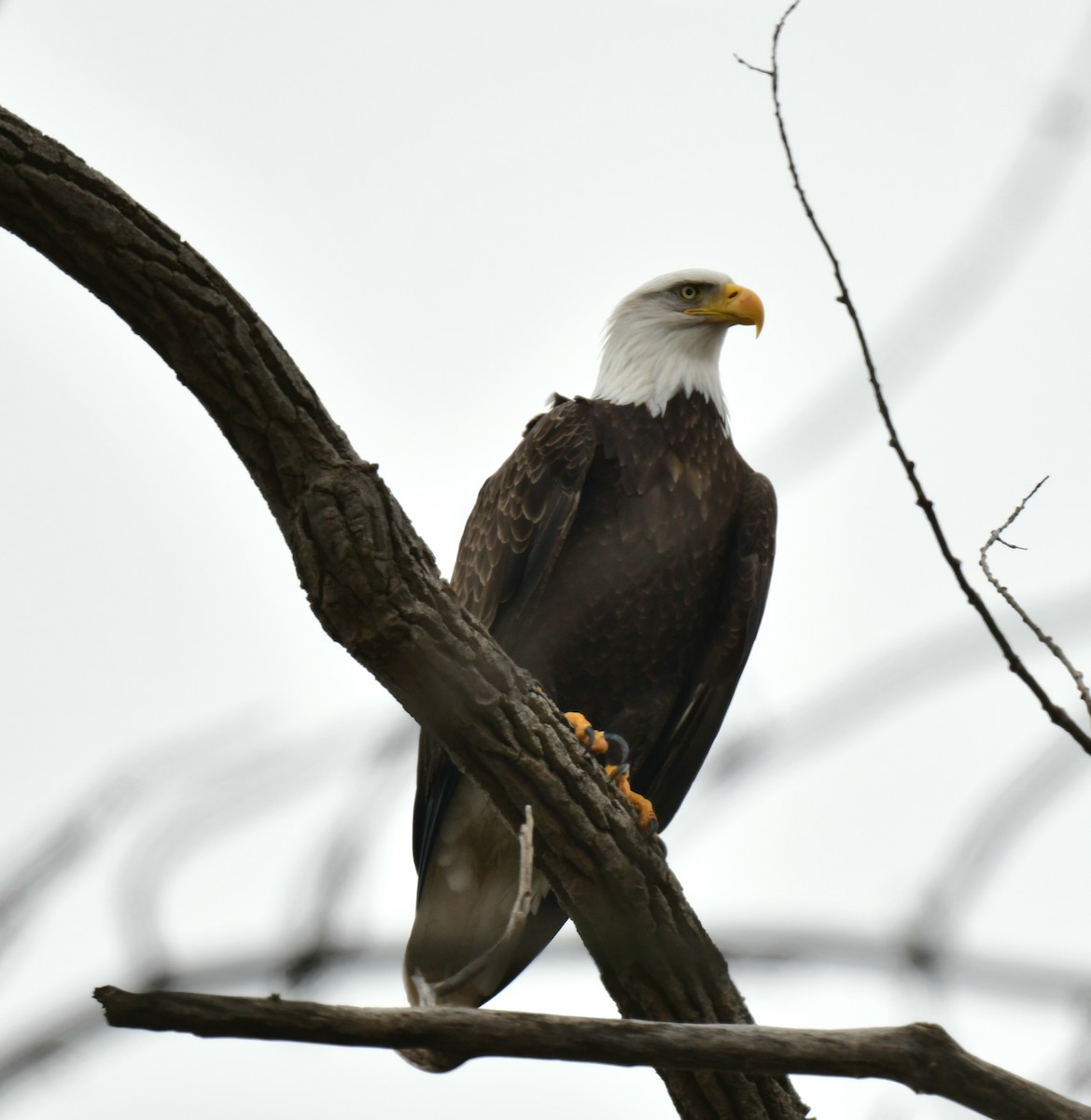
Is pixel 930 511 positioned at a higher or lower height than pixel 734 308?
lower

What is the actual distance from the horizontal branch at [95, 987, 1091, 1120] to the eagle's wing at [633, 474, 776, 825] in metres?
2.80

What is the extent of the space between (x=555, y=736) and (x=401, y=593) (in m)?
0.50

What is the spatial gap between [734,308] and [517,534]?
1470 millimetres

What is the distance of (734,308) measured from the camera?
552cm

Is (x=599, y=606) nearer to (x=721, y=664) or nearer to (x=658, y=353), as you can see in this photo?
(x=721, y=664)

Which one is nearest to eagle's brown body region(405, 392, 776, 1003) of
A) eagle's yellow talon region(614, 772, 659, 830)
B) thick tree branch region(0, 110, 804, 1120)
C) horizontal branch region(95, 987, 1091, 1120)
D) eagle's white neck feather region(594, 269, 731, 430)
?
eagle's white neck feather region(594, 269, 731, 430)

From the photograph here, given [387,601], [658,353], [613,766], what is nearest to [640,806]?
[613,766]

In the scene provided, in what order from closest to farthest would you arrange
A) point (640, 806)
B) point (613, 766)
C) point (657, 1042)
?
point (657, 1042)
point (640, 806)
point (613, 766)

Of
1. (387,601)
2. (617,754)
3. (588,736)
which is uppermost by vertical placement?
(617,754)

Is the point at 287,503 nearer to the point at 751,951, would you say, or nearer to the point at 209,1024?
the point at 209,1024

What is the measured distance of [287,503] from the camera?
276 centimetres

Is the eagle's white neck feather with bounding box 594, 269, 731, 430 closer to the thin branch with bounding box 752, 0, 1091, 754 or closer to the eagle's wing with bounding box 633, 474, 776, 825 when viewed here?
the eagle's wing with bounding box 633, 474, 776, 825

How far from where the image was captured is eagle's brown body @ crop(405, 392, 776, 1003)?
Answer: 4.61 m

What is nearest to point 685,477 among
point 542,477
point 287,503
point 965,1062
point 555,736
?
point 542,477
